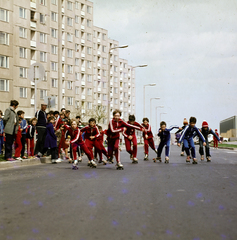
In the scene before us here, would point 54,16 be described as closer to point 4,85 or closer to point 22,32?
point 22,32

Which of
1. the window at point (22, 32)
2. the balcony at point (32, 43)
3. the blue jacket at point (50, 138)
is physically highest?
the window at point (22, 32)

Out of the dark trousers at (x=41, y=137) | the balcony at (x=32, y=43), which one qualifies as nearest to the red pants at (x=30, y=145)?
the dark trousers at (x=41, y=137)

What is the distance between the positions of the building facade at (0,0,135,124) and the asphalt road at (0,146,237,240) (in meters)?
13.7

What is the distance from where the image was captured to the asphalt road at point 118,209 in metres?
4.90

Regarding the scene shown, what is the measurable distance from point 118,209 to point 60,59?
1938 cm

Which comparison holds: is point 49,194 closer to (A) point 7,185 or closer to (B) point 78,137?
(A) point 7,185

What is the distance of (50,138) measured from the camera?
16422 mm

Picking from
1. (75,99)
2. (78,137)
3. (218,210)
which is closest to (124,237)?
(218,210)

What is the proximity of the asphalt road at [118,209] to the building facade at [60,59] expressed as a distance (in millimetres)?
13728

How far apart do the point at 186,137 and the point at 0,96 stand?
117 ft

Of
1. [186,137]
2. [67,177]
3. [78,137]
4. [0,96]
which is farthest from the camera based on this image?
[0,96]

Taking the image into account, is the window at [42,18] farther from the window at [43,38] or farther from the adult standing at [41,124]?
the adult standing at [41,124]

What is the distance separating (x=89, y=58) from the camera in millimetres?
86562

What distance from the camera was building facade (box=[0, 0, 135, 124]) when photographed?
5056 centimetres
